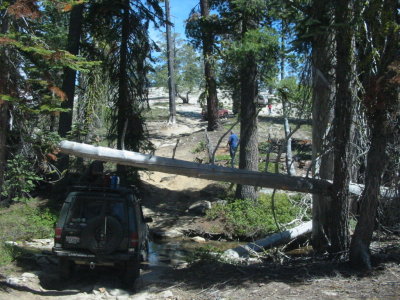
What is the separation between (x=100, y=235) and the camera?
8.93 metres

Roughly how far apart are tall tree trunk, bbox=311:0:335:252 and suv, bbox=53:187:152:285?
406 cm

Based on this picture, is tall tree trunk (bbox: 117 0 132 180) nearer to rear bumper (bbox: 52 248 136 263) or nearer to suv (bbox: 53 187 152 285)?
suv (bbox: 53 187 152 285)

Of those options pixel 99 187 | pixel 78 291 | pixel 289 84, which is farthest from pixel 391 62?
pixel 289 84

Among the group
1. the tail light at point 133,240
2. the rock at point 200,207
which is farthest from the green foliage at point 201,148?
the tail light at point 133,240

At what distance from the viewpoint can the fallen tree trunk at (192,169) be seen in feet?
30.7

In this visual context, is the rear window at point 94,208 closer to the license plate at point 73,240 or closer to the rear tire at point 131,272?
the license plate at point 73,240

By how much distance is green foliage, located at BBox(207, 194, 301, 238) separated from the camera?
15.9 meters

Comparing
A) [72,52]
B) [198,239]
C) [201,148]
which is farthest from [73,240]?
[201,148]

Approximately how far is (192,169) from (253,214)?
7.78 meters

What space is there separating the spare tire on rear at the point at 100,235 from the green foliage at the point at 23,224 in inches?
113

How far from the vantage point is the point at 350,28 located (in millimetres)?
8789

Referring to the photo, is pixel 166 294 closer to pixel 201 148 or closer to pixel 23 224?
pixel 23 224

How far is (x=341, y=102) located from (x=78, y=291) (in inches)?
249

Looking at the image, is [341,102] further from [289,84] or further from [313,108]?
[289,84]
